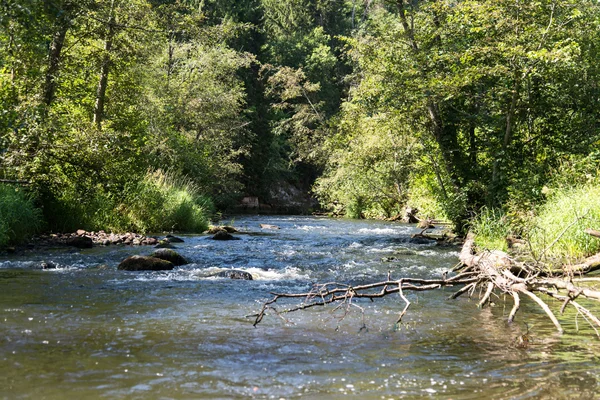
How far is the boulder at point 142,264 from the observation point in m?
10.9

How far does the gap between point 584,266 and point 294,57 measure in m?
49.0

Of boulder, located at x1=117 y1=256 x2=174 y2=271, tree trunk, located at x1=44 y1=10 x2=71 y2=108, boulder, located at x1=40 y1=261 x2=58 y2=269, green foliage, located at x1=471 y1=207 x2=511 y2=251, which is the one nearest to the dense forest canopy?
tree trunk, located at x1=44 y1=10 x2=71 y2=108

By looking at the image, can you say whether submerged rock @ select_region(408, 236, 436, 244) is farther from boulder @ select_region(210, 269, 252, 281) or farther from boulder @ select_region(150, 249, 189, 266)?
boulder @ select_region(210, 269, 252, 281)

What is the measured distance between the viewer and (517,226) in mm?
13617

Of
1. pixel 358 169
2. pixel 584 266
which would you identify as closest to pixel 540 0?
pixel 584 266

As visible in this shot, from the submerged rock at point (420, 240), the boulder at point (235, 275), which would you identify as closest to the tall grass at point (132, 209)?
the boulder at point (235, 275)

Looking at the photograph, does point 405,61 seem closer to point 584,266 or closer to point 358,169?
point 584,266

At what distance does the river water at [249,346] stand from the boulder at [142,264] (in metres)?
0.84

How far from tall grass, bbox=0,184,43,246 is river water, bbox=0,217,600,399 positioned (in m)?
3.20

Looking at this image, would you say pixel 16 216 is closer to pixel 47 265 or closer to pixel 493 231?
pixel 47 265

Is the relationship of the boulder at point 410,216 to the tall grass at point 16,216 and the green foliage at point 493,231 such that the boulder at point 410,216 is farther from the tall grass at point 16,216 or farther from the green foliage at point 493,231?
the tall grass at point 16,216

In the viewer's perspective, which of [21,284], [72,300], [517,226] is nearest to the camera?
[72,300]

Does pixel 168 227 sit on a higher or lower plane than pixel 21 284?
lower

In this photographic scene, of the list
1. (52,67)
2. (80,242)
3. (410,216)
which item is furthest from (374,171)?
(80,242)
